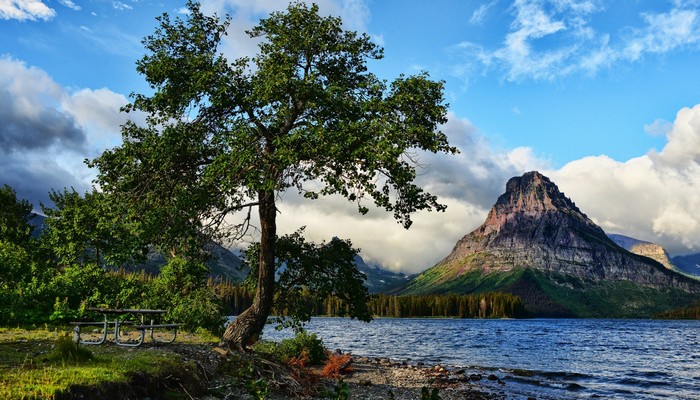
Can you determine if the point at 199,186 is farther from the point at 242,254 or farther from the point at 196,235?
the point at 242,254

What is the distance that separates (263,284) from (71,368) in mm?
10430

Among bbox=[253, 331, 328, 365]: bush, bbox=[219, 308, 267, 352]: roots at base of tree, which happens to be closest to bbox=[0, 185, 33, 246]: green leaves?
bbox=[253, 331, 328, 365]: bush

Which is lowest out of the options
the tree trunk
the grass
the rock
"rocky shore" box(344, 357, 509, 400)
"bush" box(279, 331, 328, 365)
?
"rocky shore" box(344, 357, 509, 400)

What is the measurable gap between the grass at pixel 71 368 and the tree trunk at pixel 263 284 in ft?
13.6

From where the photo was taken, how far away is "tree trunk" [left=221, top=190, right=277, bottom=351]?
22828mm

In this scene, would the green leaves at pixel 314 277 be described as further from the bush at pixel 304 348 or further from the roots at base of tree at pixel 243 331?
the bush at pixel 304 348

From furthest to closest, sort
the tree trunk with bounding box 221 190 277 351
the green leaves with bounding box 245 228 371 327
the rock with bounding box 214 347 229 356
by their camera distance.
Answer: the green leaves with bounding box 245 228 371 327
the tree trunk with bounding box 221 190 277 351
the rock with bounding box 214 347 229 356

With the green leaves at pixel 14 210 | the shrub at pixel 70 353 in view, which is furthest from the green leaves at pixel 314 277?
the green leaves at pixel 14 210

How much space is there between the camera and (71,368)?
1348 centimetres

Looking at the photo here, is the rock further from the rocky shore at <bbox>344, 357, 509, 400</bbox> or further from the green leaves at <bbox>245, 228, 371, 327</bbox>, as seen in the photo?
the rocky shore at <bbox>344, 357, 509, 400</bbox>

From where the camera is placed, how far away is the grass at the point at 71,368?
37.1ft

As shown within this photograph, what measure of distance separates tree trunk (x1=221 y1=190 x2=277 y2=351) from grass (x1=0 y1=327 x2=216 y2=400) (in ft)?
13.6

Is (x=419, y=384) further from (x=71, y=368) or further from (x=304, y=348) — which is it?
(x=71, y=368)

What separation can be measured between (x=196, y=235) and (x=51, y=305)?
1794 centimetres
